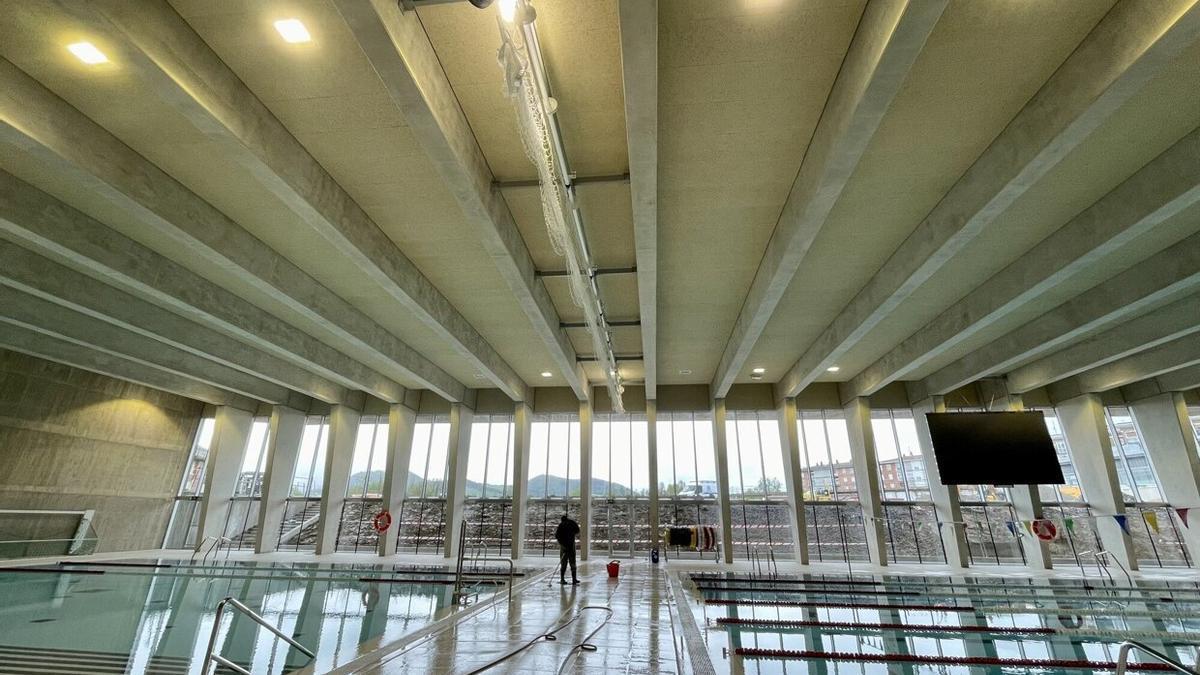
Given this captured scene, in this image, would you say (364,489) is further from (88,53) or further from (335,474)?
(88,53)

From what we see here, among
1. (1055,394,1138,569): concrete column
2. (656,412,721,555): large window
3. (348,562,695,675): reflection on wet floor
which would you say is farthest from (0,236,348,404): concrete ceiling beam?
(1055,394,1138,569): concrete column

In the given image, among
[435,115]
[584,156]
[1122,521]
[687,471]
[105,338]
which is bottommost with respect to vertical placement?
[1122,521]

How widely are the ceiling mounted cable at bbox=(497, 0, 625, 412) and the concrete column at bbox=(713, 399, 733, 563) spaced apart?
31.2 ft

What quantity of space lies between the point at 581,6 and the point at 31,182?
7.44m

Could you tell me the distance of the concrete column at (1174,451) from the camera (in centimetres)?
1415

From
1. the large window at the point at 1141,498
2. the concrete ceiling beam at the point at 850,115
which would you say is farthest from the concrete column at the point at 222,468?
the large window at the point at 1141,498

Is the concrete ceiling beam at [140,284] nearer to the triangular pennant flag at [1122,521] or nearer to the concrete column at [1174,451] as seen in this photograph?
the triangular pennant flag at [1122,521]

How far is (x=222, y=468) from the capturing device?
1783 centimetres

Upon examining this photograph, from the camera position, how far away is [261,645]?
5793 millimetres

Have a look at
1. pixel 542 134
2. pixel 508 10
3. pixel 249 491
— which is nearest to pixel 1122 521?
pixel 542 134

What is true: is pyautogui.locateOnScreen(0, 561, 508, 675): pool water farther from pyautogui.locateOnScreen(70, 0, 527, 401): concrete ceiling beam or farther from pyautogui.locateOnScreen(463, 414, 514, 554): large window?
pyautogui.locateOnScreen(463, 414, 514, 554): large window

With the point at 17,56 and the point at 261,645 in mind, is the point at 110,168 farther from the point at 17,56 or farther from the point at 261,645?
the point at 261,645

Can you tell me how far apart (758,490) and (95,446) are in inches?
839

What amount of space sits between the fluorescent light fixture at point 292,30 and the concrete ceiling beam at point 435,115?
88 centimetres
